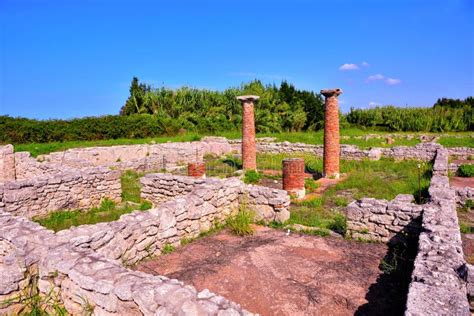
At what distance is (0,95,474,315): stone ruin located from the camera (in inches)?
142

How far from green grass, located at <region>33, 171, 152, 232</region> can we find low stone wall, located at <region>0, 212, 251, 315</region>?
3.23 meters

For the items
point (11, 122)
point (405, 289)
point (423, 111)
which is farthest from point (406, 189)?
point (423, 111)

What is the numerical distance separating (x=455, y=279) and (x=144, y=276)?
350cm

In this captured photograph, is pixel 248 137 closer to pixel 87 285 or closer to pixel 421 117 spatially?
pixel 87 285

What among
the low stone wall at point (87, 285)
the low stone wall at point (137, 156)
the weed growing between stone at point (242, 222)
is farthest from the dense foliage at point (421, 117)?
the low stone wall at point (87, 285)

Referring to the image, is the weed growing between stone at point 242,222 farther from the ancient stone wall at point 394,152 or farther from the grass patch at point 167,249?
the ancient stone wall at point 394,152

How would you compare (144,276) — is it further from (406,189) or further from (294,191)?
(406,189)

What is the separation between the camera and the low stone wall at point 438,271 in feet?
11.1

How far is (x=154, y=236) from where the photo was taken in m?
6.41

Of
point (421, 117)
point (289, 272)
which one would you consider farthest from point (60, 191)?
point (421, 117)

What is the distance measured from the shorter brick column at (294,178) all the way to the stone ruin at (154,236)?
0.11 ft

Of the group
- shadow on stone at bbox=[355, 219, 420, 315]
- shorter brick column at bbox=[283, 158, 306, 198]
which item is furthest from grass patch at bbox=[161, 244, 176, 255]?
shorter brick column at bbox=[283, 158, 306, 198]

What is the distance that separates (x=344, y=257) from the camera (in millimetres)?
6266

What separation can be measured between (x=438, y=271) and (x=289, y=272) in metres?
2.20
